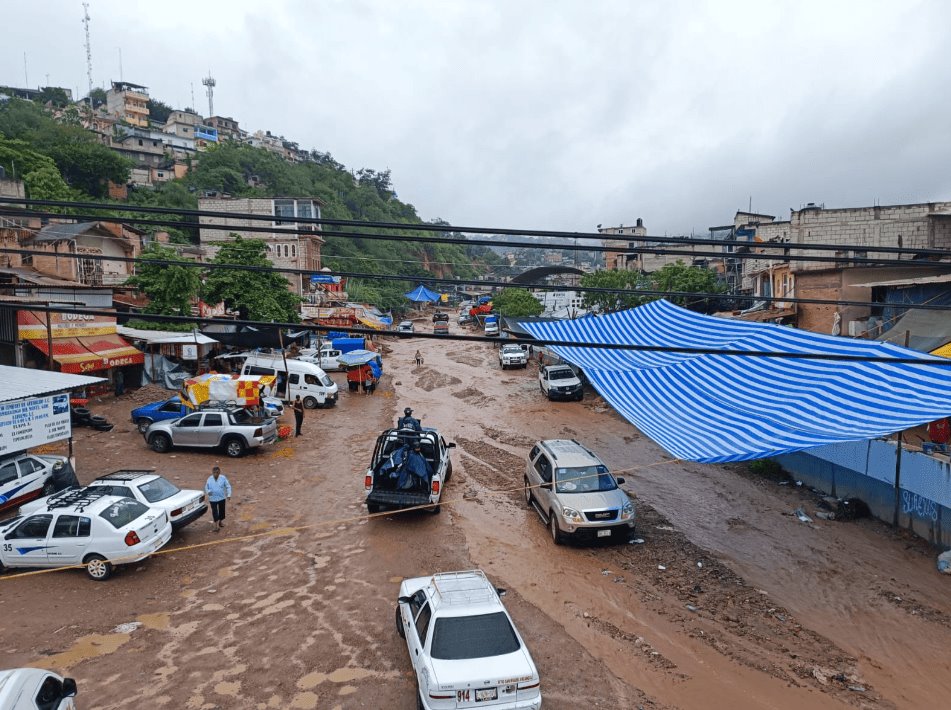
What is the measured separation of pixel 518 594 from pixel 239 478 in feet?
31.6

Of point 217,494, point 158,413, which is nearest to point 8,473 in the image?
point 217,494

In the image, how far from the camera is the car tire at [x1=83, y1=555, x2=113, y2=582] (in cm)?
1001

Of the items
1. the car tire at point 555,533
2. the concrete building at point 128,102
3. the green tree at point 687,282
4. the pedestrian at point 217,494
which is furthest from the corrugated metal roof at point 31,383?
the concrete building at point 128,102

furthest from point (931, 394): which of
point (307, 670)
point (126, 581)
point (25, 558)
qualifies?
point (25, 558)

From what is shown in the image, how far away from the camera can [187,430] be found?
17938 mm

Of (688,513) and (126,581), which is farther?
(688,513)

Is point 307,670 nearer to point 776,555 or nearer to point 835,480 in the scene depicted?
point 776,555

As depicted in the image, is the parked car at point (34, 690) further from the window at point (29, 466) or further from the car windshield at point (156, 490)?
the window at point (29, 466)

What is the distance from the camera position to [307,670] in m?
7.56

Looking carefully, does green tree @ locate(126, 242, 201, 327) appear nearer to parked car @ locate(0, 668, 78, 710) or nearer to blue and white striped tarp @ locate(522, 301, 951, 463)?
blue and white striped tarp @ locate(522, 301, 951, 463)

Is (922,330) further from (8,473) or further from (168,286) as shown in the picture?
(168,286)

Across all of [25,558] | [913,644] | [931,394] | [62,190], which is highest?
[62,190]

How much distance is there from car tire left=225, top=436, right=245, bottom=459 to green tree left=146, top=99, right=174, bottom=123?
13757cm

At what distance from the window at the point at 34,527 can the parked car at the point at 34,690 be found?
5.61 m
